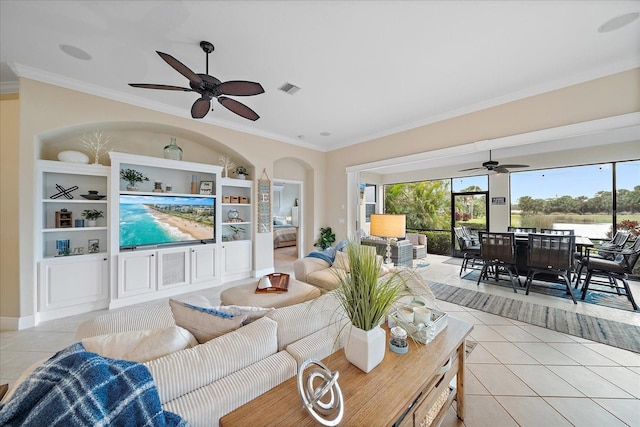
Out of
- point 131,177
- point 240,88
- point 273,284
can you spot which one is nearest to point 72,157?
point 131,177

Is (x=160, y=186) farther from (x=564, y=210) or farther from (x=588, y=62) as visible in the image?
→ (x=564, y=210)

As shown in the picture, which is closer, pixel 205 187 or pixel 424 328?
pixel 424 328

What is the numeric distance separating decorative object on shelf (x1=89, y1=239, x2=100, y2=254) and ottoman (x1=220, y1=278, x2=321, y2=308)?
2260 millimetres

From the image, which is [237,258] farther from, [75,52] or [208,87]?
[75,52]

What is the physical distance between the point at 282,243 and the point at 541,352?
714 cm

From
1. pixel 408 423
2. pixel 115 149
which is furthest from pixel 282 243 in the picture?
pixel 408 423

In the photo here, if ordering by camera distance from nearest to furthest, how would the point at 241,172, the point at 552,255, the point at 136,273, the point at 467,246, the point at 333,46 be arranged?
the point at 333,46, the point at 136,273, the point at 552,255, the point at 241,172, the point at 467,246

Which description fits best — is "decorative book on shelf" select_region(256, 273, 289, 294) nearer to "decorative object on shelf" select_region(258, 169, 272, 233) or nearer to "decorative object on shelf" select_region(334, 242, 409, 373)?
"decorative object on shelf" select_region(334, 242, 409, 373)

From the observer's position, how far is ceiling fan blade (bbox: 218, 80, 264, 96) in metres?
2.07

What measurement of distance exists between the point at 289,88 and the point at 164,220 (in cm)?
284

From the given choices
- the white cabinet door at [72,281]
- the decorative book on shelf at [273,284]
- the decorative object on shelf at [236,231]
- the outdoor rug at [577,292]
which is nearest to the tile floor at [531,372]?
the white cabinet door at [72,281]

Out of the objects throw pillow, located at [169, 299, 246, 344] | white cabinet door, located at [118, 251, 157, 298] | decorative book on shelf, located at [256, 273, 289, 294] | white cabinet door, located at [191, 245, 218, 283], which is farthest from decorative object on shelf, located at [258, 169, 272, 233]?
throw pillow, located at [169, 299, 246, 344]

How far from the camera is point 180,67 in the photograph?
1.88 meters

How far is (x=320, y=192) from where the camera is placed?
595cm
